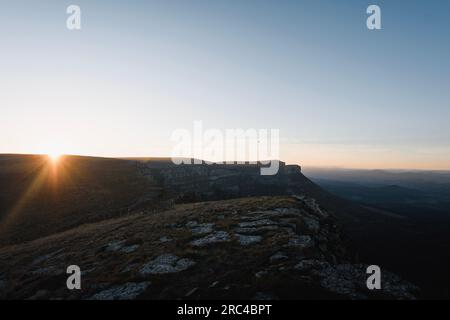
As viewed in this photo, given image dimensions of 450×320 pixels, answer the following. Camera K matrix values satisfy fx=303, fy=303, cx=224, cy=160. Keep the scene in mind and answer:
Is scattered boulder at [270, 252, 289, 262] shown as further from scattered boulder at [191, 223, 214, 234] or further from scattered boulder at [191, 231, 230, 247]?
scattered boulder at [191, 223, 214, 234]

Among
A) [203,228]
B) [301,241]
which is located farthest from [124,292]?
[301,241]

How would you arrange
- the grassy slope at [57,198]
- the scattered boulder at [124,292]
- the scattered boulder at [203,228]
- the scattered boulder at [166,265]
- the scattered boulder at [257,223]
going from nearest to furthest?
the scattered boulder at [124,292] → the scattered boulder at [166,265] → the scattered boulder at [203,228] → the scattered boulder at [257,223] → the grassy slope at [57,198]

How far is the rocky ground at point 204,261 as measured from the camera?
654 inches

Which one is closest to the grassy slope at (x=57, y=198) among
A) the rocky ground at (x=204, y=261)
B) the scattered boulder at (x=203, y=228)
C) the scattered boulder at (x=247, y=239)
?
the rocky ground at (x=204, y=261)

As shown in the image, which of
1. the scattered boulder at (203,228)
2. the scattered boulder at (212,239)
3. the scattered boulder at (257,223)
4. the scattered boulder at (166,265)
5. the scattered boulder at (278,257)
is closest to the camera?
the scattered boulder at (166,265)

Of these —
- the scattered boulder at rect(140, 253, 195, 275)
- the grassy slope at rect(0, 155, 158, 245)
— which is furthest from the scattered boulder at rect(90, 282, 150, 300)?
the grassy slope at rect(0, 155, 158, 245)

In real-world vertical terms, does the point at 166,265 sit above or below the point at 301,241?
below

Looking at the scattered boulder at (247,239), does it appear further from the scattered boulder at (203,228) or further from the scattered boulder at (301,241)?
the scattered boulder at (203,228)

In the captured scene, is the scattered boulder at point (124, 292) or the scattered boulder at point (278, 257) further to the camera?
the scattered boulder at point (278, 257)

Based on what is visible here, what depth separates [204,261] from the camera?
66.6 ft

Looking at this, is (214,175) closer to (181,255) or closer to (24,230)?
(24,230)

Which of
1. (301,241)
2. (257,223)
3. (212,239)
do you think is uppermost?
(257,223)

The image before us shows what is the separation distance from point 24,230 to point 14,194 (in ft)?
79.7

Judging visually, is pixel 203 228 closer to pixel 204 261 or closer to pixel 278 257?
pixel 204 261
